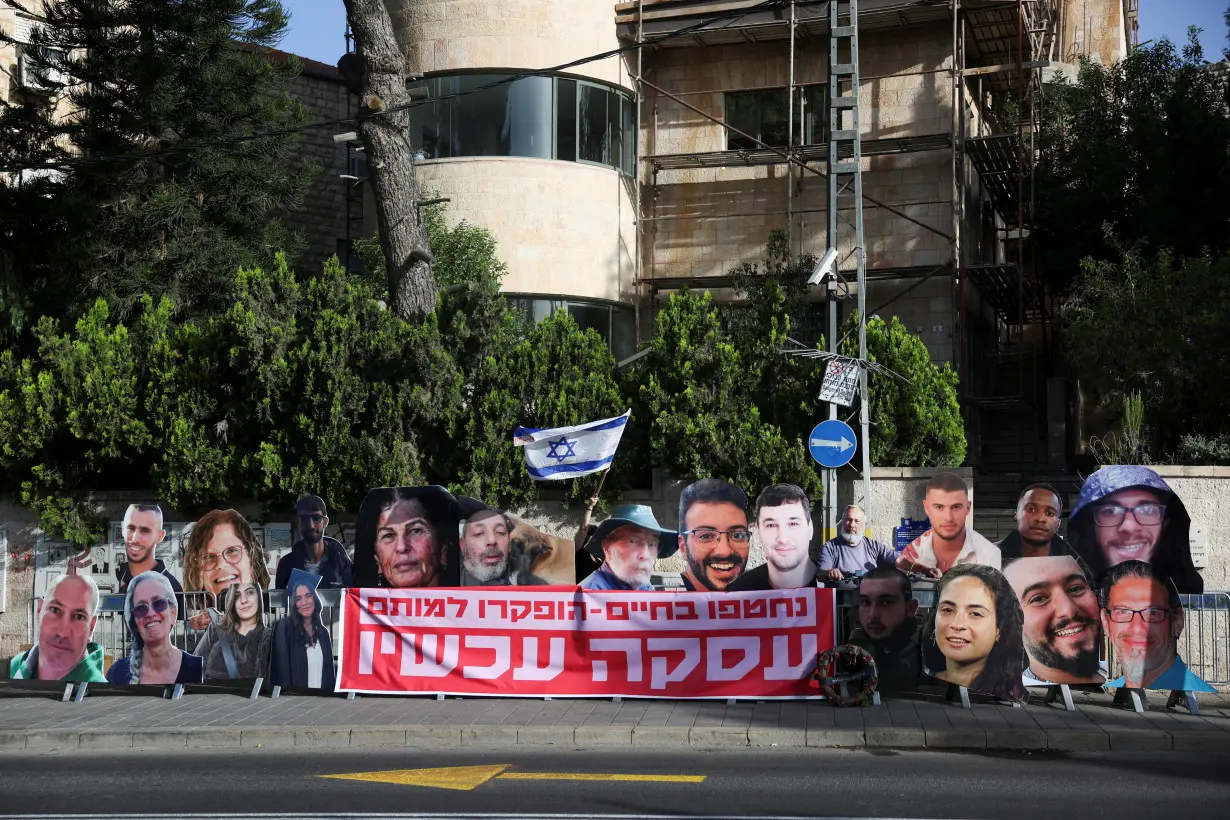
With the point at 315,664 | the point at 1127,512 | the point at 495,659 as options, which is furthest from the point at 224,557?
the point at 1127,512

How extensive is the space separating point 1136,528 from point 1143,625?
88 centimetres

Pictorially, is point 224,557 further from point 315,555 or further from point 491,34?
point 491,34

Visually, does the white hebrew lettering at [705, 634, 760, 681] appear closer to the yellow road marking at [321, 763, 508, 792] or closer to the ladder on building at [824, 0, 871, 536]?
the yellow road marking at [321, 763, 508, 792]

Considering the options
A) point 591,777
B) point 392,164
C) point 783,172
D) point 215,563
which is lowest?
point 591,777

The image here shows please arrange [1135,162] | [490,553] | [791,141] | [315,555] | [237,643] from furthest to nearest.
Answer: [1135,162]
[791,141]
[315,555]
[490,553]
[237,643]

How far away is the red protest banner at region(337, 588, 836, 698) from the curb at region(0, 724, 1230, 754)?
124 cm

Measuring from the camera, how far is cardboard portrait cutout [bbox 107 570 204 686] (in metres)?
12.9

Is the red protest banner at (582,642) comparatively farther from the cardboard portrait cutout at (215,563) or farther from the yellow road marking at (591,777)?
the yellow road marking at (591,777)

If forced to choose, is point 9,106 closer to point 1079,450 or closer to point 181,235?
point 181,235

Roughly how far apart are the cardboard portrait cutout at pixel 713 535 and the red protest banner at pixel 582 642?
741 mm

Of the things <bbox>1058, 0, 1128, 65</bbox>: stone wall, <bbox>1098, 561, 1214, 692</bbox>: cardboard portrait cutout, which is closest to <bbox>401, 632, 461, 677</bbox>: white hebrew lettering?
<bbox>1098, 561, 1214, 692</bbox>: cardboard portrait cutout

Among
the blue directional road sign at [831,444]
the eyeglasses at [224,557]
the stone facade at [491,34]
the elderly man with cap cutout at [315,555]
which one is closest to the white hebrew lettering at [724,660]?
the blue directional road sign at [831,444]

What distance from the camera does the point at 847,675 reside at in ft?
38.8

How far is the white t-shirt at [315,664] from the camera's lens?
12742 millimetres
